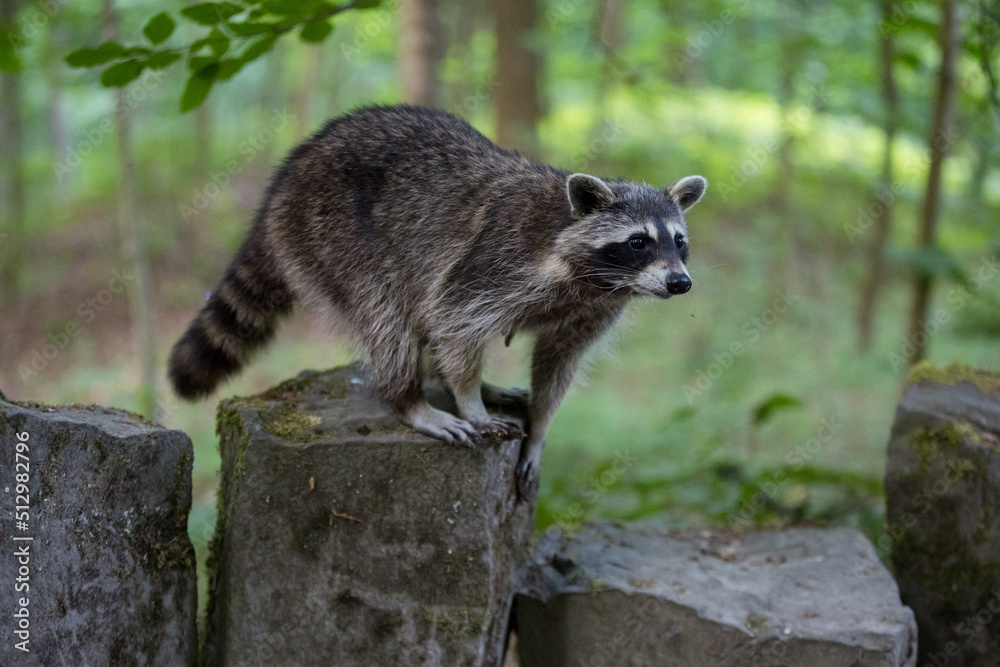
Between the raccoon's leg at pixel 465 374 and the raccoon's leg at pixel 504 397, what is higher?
the raccoon's leg at pixel 465 374

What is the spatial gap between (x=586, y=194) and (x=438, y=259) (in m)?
0.72

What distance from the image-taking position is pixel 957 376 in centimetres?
411

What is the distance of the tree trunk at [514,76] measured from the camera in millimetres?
9227

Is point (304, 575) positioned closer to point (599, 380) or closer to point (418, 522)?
point (418, 522)

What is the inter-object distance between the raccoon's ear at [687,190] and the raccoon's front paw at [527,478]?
1.32 m

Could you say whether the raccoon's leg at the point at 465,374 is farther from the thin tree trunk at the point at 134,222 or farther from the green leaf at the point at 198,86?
the thin tree trunk at the point at 134,222

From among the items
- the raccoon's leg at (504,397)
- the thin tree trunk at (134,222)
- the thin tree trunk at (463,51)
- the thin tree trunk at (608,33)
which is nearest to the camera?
the raccoon's leg at (504,397)

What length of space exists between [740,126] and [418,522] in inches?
375

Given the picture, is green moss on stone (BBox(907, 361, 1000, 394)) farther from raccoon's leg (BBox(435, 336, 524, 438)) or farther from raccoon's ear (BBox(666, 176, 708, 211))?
raccoon's leg (BBox(435, 336, 524, 438))

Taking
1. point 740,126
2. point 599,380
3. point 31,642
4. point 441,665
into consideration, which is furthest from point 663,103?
point 31,642

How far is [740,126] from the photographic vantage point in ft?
36.7

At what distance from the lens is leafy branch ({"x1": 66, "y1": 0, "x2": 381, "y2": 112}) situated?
10.5 ft

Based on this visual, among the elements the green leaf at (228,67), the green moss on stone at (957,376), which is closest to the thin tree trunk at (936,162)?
the green moss on stone at (957,376)

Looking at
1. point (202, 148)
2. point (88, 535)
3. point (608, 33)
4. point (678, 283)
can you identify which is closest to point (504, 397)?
point (678, 283)
